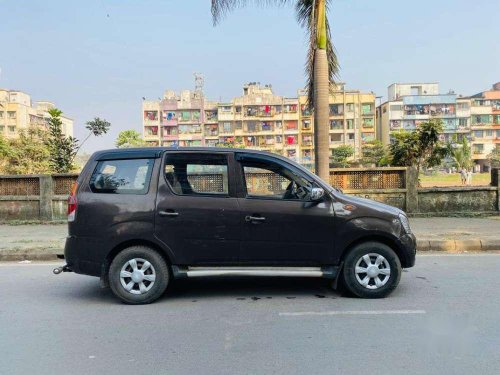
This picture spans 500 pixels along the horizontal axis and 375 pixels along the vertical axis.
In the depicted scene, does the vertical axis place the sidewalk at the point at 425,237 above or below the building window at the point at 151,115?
below

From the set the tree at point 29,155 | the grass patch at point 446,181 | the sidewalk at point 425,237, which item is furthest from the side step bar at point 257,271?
the grass patch at point 446,181

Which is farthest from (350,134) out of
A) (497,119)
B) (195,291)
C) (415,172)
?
(195,291)

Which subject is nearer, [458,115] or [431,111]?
[458,115]

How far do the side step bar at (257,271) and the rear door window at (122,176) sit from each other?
108 cm

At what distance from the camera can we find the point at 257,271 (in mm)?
5871

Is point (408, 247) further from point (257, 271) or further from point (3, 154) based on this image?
Result: point (3, 154)

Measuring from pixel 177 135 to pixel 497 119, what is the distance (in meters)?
61.4

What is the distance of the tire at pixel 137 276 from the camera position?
18.8 feet

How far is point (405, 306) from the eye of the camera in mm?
5594

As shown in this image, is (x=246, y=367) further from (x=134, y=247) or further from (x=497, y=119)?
(x=497, y=119)

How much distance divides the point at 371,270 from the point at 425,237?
4.40 m

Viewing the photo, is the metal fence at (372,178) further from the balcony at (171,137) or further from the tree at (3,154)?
the balcony at (171,137)

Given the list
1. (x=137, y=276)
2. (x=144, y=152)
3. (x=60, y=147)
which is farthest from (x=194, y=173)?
(x=60, y=147)

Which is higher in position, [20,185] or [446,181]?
[20,185]
